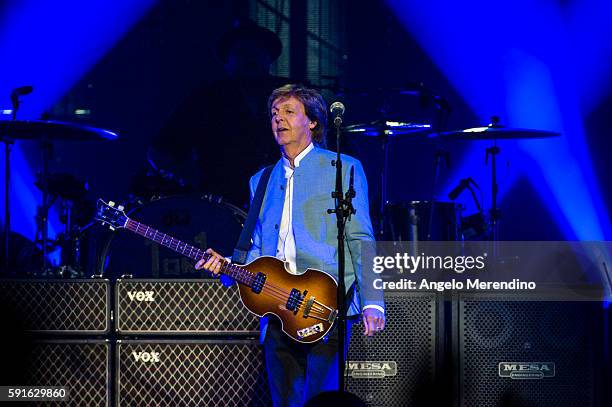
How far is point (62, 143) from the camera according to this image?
26.0 feet

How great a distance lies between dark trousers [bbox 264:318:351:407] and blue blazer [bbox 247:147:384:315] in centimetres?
24

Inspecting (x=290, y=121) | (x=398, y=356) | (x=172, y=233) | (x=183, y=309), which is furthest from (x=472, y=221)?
(x=290, y=121)

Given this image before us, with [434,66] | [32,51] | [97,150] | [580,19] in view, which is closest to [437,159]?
[434,66]

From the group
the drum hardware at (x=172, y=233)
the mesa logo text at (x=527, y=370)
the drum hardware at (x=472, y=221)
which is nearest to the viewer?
the mesa logo text at (x=527, y=370)

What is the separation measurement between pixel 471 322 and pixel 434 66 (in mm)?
2871

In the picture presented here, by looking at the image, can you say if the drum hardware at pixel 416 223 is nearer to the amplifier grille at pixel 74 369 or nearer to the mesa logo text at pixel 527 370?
the mesa logo text at pixel 527 370

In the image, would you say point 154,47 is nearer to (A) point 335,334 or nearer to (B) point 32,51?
(B) point 32,51

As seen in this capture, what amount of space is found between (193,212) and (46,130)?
1370 millimetres

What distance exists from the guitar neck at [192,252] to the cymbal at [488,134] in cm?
290

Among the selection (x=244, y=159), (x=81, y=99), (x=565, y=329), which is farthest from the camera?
(x=81, y=99)

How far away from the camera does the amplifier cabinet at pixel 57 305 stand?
5.68 meters

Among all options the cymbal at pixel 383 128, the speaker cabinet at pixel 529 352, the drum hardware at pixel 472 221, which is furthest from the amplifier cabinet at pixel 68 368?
the drum hardware at pixel 472 221

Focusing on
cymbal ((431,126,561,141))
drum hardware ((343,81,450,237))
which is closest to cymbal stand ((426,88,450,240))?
drum hardware ((343,81,450,237))

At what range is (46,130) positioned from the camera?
22.2 ft
